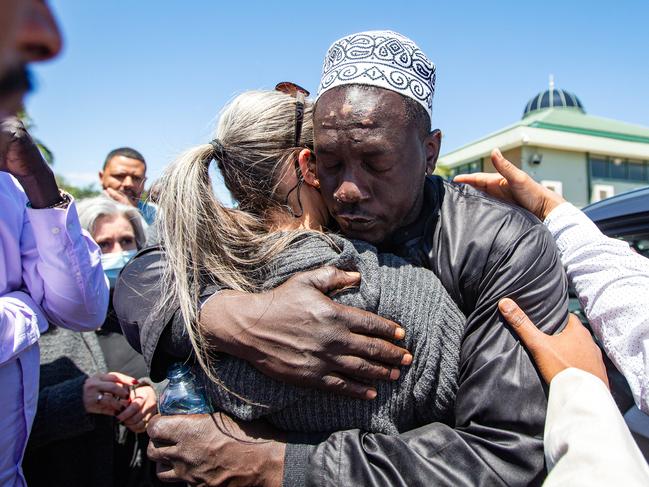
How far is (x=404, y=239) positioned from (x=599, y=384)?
2.13ft

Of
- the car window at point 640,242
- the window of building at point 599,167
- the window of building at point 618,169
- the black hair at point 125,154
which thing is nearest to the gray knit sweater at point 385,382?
the car window at point 640,242

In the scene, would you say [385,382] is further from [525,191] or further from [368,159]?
[525,191]

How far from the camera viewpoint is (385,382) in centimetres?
139

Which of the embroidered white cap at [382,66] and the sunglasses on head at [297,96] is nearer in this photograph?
the embroidered white cap at [382,66]

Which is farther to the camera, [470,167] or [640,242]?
[470,167]

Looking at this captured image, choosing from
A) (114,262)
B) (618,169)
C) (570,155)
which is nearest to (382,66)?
(114,262)

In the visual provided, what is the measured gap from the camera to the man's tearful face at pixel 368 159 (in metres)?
1.53

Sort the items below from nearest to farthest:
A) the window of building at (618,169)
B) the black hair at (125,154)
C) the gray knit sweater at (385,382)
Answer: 1. the gray knit sweater at (385,382)
2. the black hair at (125,154)
3. the window of building at (618,169)

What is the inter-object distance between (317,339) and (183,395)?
48 cm

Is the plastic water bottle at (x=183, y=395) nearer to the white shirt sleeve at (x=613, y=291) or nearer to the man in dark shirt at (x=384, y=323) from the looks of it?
the man in dark shirt at (x=384, y=323)

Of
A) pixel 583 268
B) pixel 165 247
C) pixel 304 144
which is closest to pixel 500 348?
pixel 583 268

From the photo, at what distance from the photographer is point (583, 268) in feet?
5.42

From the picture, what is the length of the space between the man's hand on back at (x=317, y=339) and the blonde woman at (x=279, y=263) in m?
0.04

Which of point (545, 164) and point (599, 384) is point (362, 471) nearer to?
point (599, 384)
